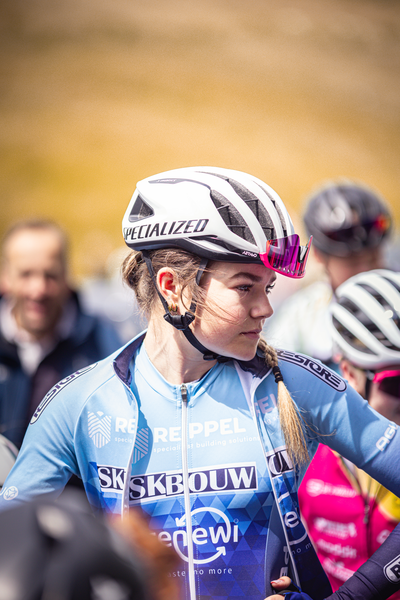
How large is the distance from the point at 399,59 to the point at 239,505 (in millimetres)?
18186

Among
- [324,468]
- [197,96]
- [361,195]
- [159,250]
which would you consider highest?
[197,96]

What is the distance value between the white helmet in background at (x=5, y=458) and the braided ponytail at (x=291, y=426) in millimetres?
1207

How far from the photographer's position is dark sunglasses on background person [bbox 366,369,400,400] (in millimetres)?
2441

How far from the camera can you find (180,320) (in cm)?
180

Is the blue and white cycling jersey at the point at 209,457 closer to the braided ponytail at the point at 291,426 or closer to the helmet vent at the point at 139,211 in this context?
the braided ponytail at the point at 291,426

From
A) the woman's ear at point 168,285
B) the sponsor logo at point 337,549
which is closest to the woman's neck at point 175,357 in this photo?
the woman's ear at point 168,285

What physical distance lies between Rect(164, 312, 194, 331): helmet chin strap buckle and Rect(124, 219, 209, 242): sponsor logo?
29 cm

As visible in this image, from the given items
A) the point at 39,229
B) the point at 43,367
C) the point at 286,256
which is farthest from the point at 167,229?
the point at 39,229

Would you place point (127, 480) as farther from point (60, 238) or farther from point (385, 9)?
point (385, 9)

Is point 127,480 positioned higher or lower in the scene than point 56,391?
lower

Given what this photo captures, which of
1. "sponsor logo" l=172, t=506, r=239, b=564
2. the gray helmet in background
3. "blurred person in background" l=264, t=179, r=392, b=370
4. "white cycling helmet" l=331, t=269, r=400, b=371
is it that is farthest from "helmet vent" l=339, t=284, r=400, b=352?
the gray helmet in background

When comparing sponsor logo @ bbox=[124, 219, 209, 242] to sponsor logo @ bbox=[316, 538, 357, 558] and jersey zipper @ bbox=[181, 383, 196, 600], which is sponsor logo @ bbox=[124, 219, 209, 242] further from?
sponsor logo @ bbox=[316, 538, 357, 558]

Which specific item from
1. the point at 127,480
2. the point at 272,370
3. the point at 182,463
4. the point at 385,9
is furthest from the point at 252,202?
the point at 385,9

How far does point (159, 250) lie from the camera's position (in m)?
1.87
